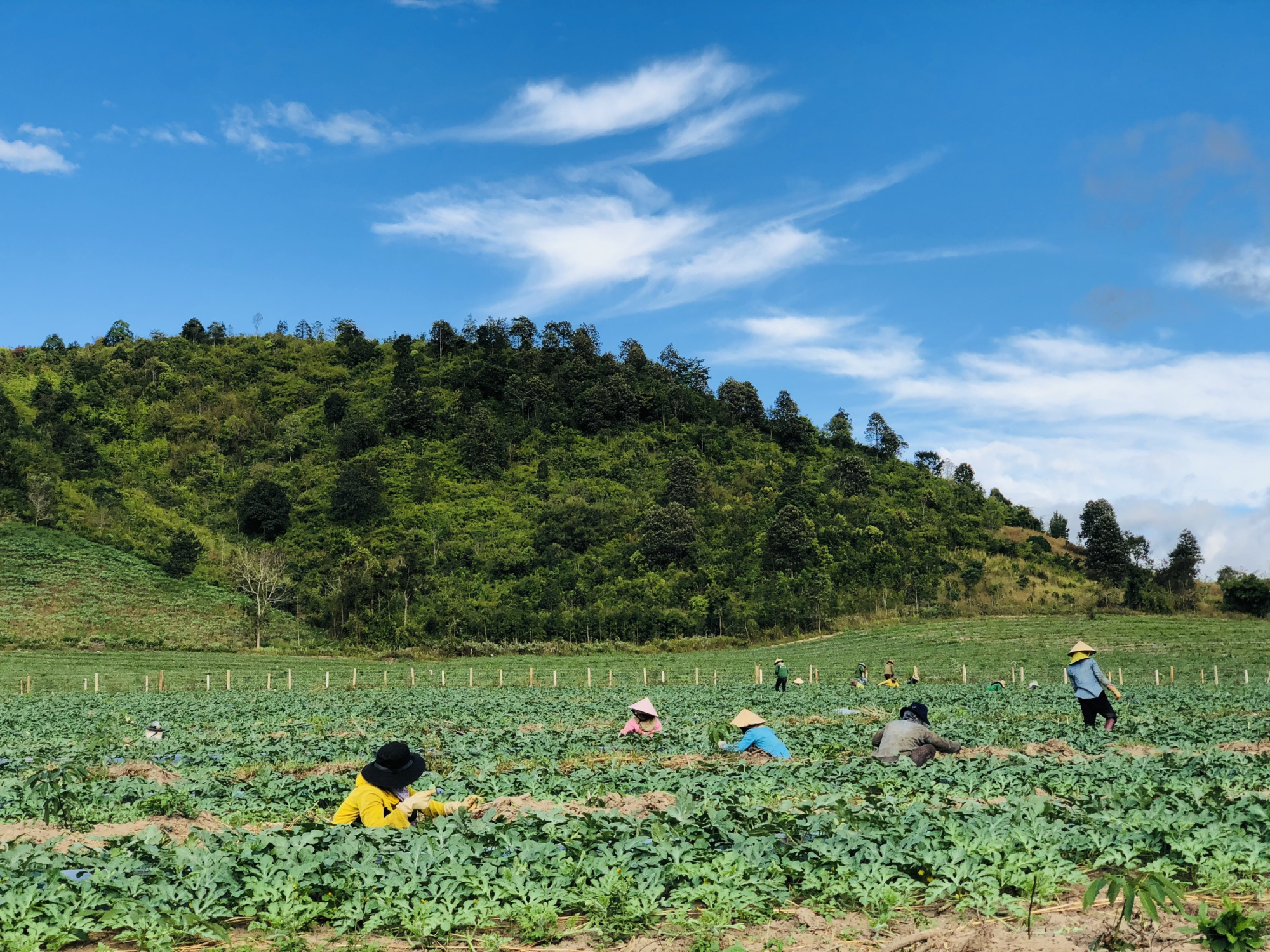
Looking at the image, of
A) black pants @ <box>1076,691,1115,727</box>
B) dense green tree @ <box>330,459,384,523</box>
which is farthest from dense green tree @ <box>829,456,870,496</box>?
black pants @ <box>1076,691,1115,727</box>

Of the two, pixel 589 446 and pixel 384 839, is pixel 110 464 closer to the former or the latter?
→ pixel 589 446

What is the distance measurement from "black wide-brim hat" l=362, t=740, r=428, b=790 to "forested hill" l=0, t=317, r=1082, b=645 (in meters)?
58.3

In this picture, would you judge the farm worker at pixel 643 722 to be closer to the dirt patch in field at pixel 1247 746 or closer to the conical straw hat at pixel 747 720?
the conical straw hat at pixel 747 720

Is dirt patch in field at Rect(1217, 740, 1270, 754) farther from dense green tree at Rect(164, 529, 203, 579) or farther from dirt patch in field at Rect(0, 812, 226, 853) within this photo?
dense green tree at Rect(164, 529, 203, 579)

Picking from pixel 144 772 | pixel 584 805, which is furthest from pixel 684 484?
pixel 584 805

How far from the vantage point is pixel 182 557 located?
247 feet

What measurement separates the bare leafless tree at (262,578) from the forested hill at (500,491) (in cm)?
180

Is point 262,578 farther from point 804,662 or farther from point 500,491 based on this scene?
point 804,662

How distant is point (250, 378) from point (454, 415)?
3316 centimetres

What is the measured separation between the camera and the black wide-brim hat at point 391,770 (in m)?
7.94

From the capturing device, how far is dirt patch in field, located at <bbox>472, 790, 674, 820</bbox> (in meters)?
7.46

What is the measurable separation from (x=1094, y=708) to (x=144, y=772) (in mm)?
14383

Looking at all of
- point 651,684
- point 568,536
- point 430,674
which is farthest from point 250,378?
point 651,684

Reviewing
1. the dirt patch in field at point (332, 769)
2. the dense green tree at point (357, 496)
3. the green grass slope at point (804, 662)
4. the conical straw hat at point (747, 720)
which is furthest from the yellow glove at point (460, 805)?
the dense green tree at point (357, 496)
